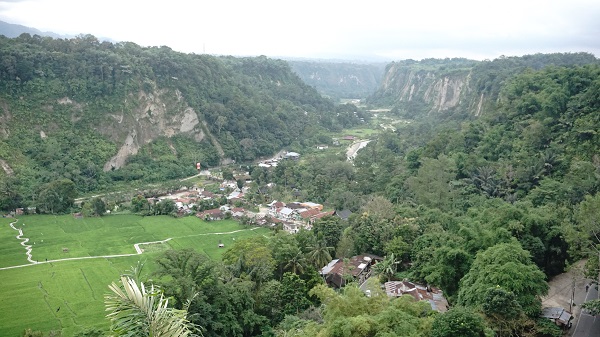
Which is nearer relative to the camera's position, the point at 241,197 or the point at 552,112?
the point at 552,112

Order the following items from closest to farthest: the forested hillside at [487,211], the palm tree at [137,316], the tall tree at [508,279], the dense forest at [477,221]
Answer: the palm tree at [137,316] → the dense forest at [477,221] → the forested hillside at [487,211] → the tall tree at [508,279]

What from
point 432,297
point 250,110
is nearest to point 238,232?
point 432,297

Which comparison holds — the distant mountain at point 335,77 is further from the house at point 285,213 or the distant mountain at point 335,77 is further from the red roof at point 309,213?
the red roof at point 309,213

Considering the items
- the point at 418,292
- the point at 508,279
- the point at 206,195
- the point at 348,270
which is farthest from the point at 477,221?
the point at 206,195

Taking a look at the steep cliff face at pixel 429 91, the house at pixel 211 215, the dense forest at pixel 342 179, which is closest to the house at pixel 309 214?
the dense forest at pixel 342 179

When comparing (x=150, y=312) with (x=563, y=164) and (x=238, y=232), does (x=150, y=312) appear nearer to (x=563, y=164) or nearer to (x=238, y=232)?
(x=563, y=164)

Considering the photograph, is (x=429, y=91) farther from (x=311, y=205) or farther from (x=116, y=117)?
(x=311, y=205)
